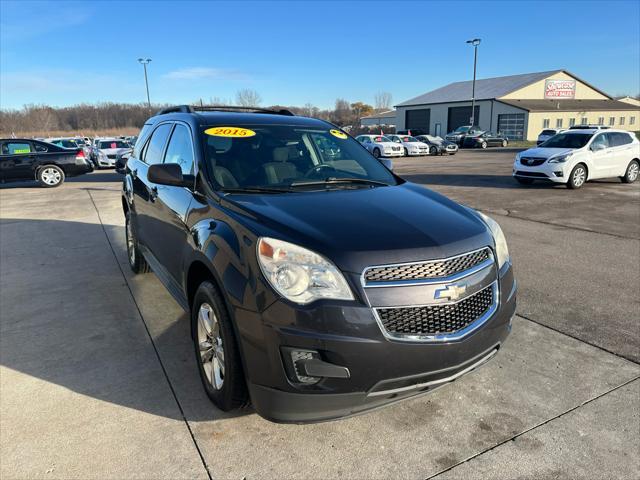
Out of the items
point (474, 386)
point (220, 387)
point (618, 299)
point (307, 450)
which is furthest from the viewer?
point (618, 299)

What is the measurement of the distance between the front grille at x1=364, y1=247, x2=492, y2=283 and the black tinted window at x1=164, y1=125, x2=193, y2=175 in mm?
1744

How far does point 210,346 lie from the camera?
2.85m

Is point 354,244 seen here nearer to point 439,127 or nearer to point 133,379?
point 133,379

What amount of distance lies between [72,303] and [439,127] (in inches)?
2444

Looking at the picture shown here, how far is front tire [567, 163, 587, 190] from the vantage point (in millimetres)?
12913

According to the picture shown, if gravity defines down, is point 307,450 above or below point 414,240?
below

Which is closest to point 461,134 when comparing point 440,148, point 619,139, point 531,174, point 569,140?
point 440,148

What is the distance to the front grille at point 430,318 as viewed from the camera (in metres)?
2.20

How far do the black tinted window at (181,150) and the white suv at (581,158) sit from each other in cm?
1186

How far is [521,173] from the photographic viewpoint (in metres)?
13.6

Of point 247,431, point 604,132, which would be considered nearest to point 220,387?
point 247,431

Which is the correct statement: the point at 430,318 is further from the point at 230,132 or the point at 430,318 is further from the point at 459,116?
the point at 459,116

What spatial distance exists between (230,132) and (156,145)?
1307mm

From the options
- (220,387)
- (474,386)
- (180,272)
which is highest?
(180,272)
